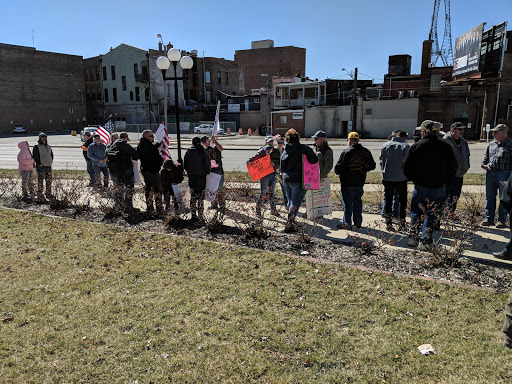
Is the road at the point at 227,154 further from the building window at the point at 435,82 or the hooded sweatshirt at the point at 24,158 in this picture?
the building window at the point at 435,82

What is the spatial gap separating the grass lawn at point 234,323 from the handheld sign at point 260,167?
8.78 ft

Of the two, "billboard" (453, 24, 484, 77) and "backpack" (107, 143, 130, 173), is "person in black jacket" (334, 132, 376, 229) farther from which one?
"billboard" (453, 24, 484, 77)

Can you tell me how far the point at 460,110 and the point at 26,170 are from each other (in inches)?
1796

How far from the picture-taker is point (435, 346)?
12.3ft

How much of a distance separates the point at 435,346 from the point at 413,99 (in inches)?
1851

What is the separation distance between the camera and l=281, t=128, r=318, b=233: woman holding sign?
24.2ft

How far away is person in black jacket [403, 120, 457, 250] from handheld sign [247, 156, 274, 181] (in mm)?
3088

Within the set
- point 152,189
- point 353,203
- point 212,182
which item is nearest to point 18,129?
point 152,189

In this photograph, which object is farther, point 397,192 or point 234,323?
point 397,192

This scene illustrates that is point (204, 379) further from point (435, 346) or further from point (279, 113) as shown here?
point (279, 113)

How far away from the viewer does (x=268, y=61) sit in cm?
8638

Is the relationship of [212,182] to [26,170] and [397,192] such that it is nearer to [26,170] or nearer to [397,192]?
[397,192]

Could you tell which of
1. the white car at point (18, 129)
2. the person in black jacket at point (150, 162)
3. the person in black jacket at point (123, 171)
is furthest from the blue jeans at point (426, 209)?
the white car at point (18, 129)

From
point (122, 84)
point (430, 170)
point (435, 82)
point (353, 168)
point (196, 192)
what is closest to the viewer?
point (430, 170)
